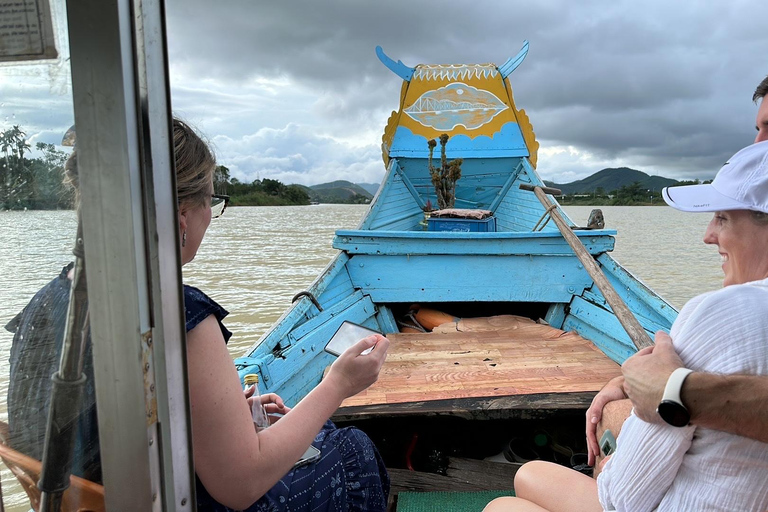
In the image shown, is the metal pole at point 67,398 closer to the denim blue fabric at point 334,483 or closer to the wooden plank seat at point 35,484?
the wooden plank seat at point 35,484

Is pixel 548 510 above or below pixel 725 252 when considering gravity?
below

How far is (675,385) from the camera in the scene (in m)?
0.83

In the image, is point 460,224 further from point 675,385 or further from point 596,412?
point 675,385

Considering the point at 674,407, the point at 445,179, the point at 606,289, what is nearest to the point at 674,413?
the point at 674,407

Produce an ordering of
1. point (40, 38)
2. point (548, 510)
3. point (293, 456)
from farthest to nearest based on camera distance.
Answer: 1. point (548, 510)
2. point (293, 456)
3. point (40, 38)

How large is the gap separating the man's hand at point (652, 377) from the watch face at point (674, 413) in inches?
0.9

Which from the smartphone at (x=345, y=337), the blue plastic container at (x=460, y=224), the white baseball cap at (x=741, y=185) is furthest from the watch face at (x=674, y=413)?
the blue plastic container at (x=460, y=224)

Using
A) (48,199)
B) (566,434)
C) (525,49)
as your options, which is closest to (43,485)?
(48,199)

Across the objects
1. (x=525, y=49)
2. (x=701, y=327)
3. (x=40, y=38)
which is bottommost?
(x=701, y=327)

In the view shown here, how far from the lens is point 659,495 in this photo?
87 cm

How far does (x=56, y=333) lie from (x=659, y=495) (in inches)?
36.3

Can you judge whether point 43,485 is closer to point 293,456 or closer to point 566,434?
point 293,456

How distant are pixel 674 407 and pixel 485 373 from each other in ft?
6.53

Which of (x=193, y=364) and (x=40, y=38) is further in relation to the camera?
(x=193, y=364)
